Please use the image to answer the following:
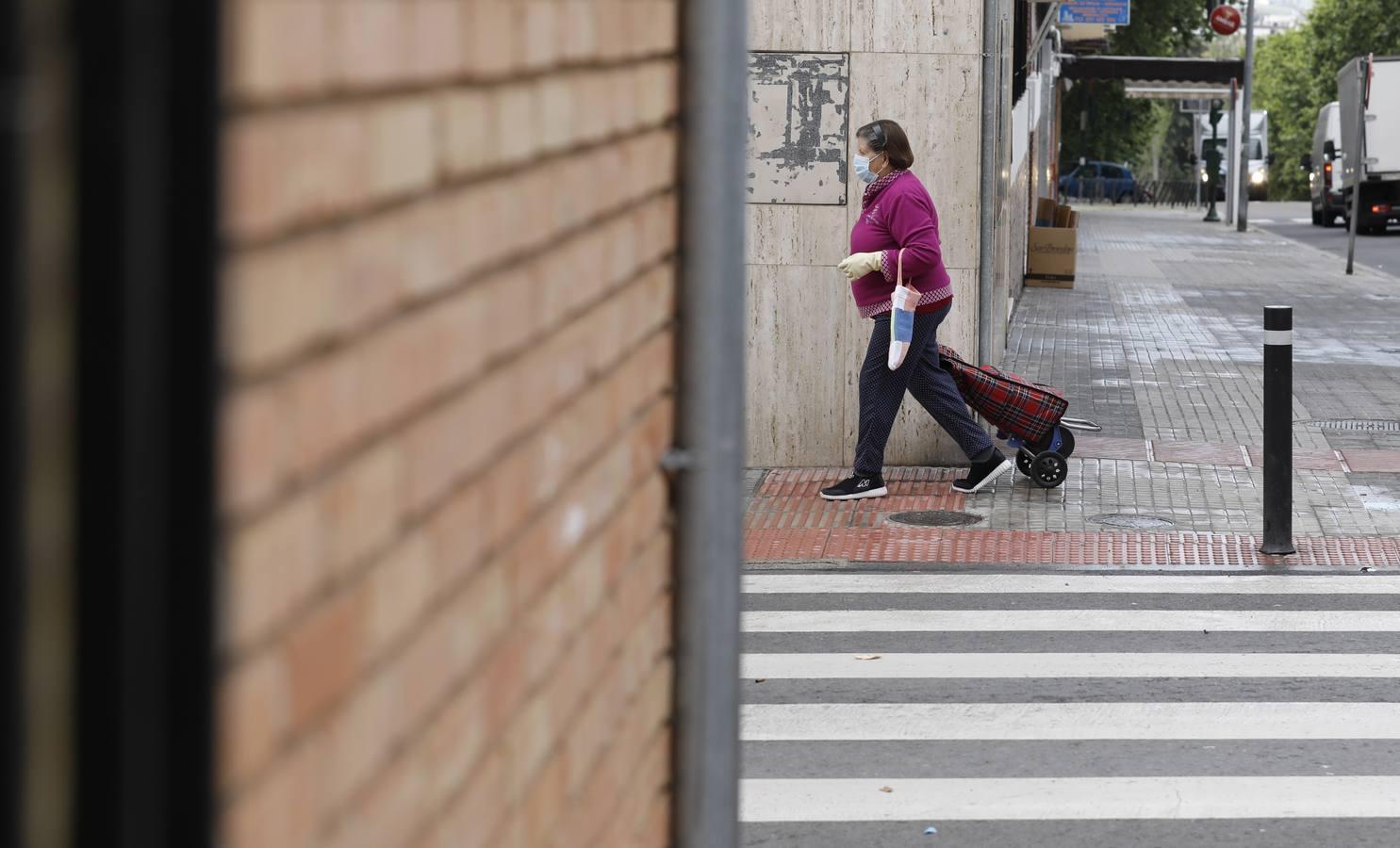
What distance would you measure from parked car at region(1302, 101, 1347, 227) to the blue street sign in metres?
13.2

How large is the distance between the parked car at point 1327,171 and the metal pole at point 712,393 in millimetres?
42272

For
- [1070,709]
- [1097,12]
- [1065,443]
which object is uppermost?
[1097,12]

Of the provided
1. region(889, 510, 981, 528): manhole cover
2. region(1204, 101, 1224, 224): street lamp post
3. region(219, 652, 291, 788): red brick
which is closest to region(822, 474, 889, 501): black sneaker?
region(889, 510, 981, 528): manhole cover

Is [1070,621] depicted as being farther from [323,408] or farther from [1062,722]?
[323,408]

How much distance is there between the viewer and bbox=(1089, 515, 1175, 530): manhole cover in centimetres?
922

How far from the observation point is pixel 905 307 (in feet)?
30.9

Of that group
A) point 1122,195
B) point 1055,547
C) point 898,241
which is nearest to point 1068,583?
point 1055,547

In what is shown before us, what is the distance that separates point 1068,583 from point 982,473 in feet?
6.30

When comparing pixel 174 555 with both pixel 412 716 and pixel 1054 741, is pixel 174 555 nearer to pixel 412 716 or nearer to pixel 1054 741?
pixel 412 716

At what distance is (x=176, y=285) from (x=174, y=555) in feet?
0.51

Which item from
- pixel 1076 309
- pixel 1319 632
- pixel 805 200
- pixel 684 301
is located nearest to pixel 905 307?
pixel 805 200

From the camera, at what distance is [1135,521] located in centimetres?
935

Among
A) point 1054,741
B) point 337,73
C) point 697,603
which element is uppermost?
point 337,73

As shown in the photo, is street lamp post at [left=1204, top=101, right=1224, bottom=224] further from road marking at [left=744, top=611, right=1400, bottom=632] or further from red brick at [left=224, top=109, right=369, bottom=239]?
red brick at [left=224, top=109, right=369, bottom=239]
